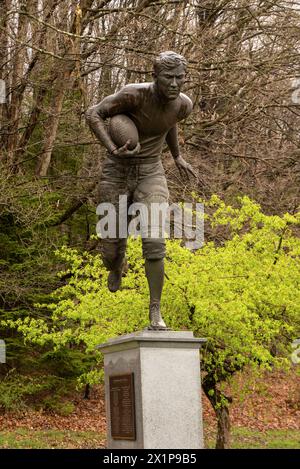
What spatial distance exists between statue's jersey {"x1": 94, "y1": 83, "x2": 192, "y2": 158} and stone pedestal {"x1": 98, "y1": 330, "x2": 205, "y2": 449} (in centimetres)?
187

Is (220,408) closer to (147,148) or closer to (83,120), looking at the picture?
(83,120)

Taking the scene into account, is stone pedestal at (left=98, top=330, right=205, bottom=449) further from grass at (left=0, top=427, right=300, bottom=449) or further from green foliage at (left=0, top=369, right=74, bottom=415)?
green foliage at (left=0, top=369, right=74, bottom=415)

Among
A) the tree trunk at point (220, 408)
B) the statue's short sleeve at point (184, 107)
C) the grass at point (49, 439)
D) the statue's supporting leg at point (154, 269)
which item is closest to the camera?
the statue's supporting leg at point (154, 269)

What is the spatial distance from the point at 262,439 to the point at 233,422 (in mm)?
2670

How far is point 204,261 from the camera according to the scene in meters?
12.9

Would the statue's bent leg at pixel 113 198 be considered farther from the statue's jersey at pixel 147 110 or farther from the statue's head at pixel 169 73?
the statue's head at pixel 169 73

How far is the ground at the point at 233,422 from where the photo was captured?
15.9 m

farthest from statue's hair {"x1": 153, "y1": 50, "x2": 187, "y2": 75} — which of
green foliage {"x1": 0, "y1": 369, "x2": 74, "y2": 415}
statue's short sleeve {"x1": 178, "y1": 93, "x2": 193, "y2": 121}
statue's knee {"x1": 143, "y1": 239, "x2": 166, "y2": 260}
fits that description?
green foliage {"x1": 0, "y1": 369, "x2": 74, "y2": 415}

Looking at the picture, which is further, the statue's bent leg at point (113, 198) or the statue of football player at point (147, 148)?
the statue's bent leg at point (113, 198)

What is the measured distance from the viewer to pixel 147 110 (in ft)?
27.3

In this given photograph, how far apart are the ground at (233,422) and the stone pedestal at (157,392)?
647cm

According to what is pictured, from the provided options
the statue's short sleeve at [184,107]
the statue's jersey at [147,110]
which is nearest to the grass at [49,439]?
the statue's jersey at [147,110]

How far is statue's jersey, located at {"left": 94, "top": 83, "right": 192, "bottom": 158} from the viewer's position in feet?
27.1

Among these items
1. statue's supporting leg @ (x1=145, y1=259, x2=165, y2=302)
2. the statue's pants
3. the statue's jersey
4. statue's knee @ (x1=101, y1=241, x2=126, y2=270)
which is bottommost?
statue's supporting leg @ (x1=145, y1=259, x2=165, y2=302)
